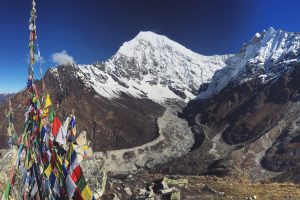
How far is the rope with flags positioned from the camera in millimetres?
11302

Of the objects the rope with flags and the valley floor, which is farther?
the valley floor

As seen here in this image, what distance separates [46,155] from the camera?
12453mm

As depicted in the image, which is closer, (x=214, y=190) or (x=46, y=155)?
(x=46, y=155)

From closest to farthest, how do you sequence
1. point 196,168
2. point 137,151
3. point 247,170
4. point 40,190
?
point 40,190, point 247,170, point 196,168, point 137,151

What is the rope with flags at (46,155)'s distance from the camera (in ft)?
37.1

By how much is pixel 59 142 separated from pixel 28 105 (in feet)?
7.37

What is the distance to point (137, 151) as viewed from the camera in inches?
7781

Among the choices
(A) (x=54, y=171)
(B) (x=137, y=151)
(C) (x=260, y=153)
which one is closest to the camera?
(A) (x=54, y=171)

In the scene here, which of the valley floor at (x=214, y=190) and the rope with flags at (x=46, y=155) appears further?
the valley floor at (x=214, y=190)

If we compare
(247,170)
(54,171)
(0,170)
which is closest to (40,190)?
(54,171)

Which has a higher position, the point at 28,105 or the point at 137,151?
the point at 137,151

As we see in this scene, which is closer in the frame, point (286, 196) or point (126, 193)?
point (286, 196)

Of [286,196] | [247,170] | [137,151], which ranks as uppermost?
[137,151]

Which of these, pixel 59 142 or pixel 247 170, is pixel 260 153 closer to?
pixel 247 170
